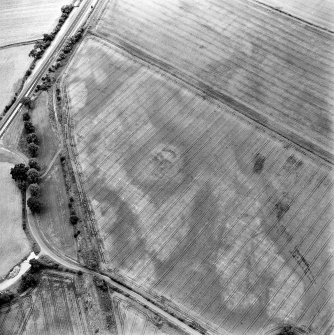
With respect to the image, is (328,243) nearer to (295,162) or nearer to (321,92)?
(295,162)

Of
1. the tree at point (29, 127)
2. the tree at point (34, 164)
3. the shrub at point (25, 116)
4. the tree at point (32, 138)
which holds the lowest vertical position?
the tree at point (34, 164)

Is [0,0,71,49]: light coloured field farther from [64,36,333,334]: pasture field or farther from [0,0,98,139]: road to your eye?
[64,36,333,334]: pasture field

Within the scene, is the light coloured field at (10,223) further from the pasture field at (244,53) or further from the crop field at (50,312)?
the pasture field at (244,53)

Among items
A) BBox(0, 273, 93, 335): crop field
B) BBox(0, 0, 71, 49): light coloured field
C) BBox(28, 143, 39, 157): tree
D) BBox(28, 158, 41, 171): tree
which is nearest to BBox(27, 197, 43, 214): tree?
BBox(28, 158, 41, 171): tree

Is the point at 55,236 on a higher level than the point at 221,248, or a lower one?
lower

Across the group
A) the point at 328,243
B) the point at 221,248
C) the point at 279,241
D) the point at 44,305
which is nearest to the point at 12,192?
the point at 44,305

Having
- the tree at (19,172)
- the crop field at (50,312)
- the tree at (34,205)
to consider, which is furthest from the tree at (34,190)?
the crop field at (50,312)
